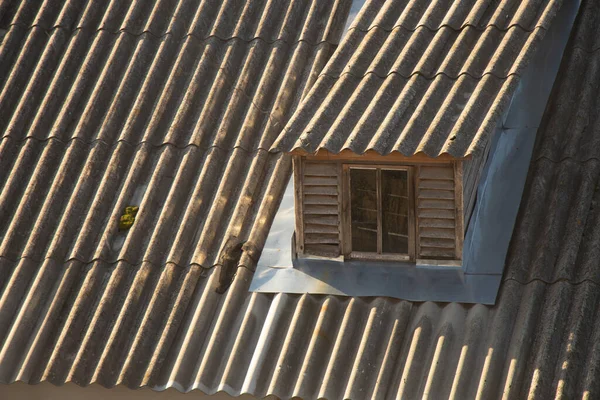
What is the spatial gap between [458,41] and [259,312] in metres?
2.58

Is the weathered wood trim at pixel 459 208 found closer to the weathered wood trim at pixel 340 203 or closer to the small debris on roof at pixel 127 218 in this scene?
the weathered wood trim at pixel 340 203

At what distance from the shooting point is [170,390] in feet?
21.0

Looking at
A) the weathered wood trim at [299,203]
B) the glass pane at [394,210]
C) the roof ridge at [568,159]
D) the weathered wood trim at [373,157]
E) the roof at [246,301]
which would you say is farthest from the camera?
the roof ridge at [568,159]

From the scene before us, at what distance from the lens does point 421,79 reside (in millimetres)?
6828

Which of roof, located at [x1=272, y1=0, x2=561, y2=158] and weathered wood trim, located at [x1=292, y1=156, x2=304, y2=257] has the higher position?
roof, located at [x1=272, y1=0, x2=561, y2=158]

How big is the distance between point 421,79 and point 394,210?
1022 mm

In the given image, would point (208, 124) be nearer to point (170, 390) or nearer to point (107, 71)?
point (107, 71)

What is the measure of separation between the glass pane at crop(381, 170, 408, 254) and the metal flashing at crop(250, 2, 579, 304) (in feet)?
0.50

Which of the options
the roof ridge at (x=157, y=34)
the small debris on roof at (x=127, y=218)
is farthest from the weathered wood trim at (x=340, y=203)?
the roof ridge at (x=157, y=34)

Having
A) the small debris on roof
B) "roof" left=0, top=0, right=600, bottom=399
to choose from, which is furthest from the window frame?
the small debris on roof

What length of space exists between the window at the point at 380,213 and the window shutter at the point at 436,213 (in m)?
0.07

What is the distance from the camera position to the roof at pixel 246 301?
6.02 meters

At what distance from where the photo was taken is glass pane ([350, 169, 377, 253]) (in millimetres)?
6602

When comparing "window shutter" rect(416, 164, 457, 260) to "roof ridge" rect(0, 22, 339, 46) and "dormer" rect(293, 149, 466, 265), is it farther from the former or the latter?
"roof ridge" rect(0, 22, 339, 46)
